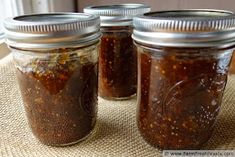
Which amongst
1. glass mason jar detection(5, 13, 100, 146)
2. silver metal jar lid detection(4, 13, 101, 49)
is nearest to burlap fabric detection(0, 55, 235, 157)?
glass mason jar detection(5, 13, 100, 146)

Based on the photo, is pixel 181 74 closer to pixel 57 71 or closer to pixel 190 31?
pixel 190 31

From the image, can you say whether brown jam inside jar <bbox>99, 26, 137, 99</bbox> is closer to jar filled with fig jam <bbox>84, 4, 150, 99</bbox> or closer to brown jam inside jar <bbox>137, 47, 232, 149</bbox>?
jar filled with fig jam <bbox>84, 4, 150, 99</bbox>

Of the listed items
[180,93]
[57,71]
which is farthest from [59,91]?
[180,93]

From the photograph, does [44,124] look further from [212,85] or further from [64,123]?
[212,85]

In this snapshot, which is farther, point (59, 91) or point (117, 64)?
point (117, 64)

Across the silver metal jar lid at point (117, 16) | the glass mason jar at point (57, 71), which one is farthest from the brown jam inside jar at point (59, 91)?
the silver metal jar lid at point (117, 16)

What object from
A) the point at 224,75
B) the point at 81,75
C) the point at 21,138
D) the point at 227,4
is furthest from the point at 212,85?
the point at 227,4

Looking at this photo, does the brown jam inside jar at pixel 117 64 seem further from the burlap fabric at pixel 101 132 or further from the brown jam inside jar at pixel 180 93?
the brown jam inside jar at pixel 180 93
